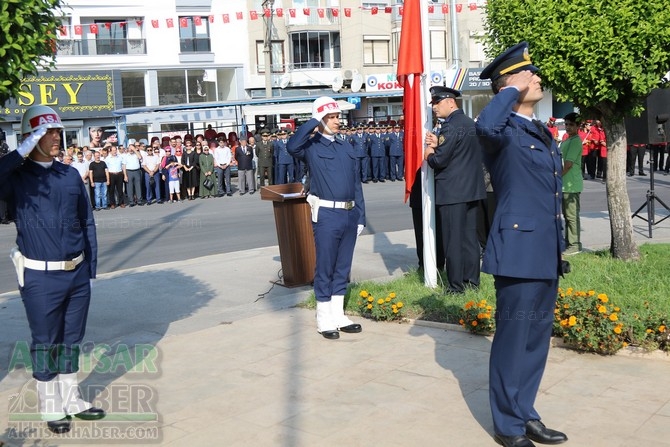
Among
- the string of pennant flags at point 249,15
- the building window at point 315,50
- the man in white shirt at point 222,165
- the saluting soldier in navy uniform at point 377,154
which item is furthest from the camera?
the building window at point 315,50

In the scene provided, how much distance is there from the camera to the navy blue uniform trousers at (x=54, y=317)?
5129 millimetres

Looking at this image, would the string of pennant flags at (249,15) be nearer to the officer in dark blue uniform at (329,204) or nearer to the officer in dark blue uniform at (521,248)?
the officer in dark blue uniform at (329,204)

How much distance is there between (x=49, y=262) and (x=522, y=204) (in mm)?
2971

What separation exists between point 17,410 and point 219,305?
3.37 m

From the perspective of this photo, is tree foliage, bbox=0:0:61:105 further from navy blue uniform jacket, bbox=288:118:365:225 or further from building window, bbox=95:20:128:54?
building window, bbox=95:20:128:54

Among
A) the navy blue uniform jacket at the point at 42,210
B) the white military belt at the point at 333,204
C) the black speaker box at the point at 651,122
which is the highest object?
the black speaker box at the point at 651,122

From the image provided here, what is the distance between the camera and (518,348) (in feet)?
14.9


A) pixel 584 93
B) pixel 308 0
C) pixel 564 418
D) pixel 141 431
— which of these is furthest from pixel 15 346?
pixel 308 0

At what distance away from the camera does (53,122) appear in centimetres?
516

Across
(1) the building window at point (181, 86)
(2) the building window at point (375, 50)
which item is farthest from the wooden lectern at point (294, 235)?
(2) the building window at point (375, 50)

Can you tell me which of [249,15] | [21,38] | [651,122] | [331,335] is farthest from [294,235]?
[249,15]

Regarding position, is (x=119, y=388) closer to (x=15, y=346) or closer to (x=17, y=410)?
(x=17, y=410)

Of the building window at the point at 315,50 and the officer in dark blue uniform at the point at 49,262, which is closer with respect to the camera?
the officer in dark blue uniform at the point at 49,262

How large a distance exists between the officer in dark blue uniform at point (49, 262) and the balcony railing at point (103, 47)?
38791mm
